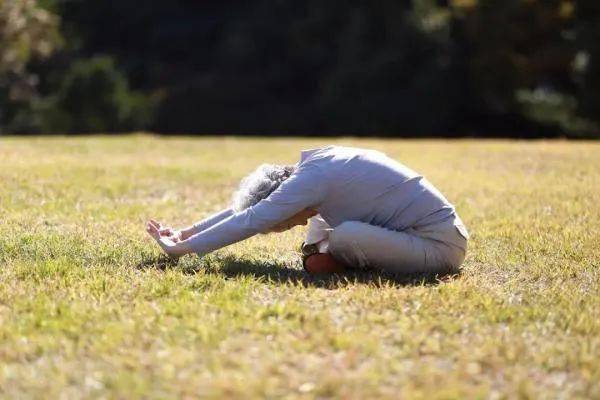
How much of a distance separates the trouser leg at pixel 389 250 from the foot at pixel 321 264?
47mm

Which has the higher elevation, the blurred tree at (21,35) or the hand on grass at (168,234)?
the blurred tree at (21,35)

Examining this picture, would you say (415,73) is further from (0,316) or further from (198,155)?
(0,316)

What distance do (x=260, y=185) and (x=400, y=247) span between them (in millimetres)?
957

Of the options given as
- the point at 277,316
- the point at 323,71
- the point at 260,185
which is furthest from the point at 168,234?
the point at 323,71

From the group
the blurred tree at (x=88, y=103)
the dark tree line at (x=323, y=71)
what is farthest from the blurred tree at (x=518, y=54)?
the blurred tree at (x=88, y=103)

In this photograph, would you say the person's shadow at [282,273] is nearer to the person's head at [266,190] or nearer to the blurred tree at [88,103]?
the person's head at [266,190]

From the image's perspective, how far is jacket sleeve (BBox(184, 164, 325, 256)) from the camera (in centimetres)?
556

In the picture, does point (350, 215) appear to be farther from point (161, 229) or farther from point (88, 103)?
point (88, 103)

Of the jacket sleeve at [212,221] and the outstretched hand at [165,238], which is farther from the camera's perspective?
the jacket sleeve at [212,221]

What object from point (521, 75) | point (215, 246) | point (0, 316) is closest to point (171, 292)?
point (215, 246)

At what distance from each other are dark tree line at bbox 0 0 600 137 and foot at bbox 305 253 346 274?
17853mm

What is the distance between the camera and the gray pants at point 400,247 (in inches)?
225

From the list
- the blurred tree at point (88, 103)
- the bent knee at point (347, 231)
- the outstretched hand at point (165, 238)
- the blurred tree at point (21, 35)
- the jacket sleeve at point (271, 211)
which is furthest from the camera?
the blurred tree at point (88, 103)

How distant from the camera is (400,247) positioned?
19.0ft
